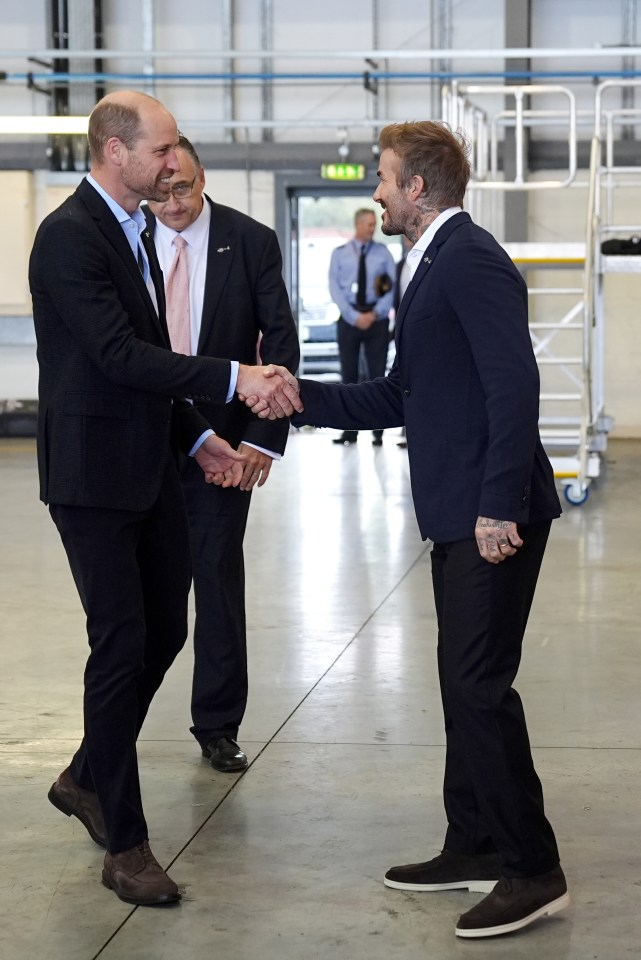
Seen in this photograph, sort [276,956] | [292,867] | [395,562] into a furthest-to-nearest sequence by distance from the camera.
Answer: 1. [395,562]
2. [292,867]
3. [276,956]

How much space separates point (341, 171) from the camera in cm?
1322

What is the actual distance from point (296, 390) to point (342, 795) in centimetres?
108

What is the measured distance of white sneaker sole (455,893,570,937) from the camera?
2.62 m

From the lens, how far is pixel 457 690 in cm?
267

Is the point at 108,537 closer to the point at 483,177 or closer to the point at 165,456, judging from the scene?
the point at 165,456

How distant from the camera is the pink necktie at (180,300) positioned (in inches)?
A: 147

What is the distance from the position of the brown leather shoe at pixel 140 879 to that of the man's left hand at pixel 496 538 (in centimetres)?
98

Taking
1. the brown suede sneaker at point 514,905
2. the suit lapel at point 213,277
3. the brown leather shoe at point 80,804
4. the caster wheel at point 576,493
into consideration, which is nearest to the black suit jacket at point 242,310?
the suit lapel at point 213,277

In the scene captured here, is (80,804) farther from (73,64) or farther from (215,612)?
(73,64)

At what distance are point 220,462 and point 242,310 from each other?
0.49 metres

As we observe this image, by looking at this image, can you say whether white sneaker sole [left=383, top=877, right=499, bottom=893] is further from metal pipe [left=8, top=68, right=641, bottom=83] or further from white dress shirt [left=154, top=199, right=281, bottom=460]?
metal pipe [left=8, top=68, right=641, bottom=83]

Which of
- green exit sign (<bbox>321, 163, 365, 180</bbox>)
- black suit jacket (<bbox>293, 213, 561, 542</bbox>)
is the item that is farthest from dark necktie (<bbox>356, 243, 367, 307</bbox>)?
black suit jacket (<bbox>293, 213, 561, 542</bbox>)

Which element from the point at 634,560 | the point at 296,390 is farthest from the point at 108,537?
the point at 634,560

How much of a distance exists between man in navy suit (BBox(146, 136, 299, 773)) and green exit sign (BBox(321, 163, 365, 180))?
→ 381 inches
